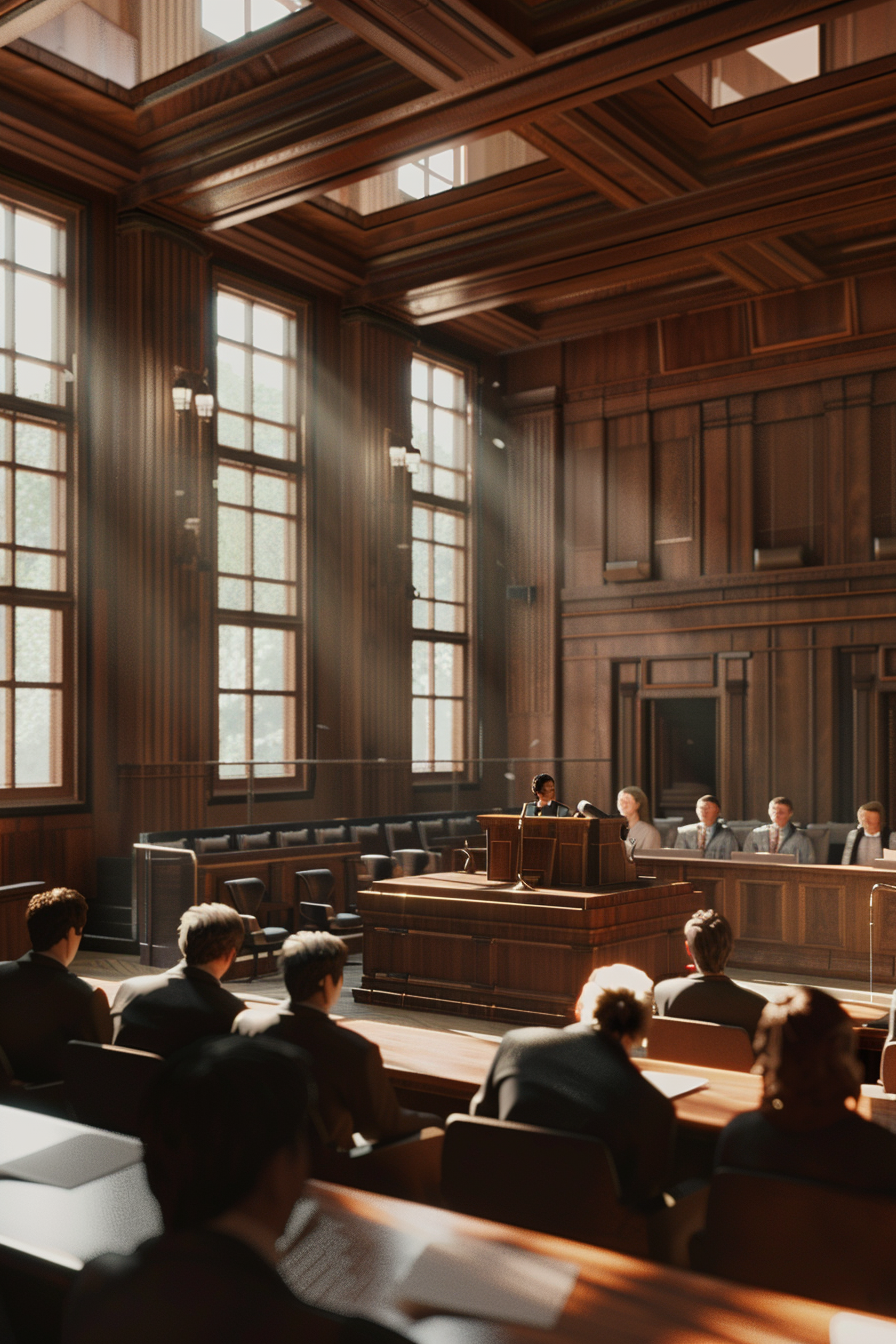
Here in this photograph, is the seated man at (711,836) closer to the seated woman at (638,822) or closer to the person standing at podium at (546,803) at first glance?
the seated woman at (638,822)

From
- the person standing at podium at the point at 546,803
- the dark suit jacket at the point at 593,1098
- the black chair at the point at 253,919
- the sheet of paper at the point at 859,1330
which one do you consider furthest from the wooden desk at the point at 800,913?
the sheet of paper at the point at 859,1330

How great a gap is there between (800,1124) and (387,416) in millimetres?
10917

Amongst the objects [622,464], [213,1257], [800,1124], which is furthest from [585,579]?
[213,1257]

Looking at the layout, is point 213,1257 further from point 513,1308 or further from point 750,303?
point 750,303

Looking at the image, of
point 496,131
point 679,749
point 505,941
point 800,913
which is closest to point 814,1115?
point 505,941

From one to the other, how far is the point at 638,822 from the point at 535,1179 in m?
7.44

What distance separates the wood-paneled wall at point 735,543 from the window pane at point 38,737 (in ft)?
19.6

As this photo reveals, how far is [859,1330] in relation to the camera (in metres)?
1.52

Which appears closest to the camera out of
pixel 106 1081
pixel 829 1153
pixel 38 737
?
pixel 829 1153

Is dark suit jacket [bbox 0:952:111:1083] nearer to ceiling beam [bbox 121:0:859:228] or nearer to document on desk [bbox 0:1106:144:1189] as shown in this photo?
document on desk [bbox 0:1106:144:1189]

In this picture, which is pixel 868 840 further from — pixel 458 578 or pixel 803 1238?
pixel 803 1238

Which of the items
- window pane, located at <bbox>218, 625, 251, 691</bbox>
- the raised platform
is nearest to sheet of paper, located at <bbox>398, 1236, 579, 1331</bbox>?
the raised platform

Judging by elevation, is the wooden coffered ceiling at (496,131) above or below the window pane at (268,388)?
above

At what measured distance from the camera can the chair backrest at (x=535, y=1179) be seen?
2254 millimetres
